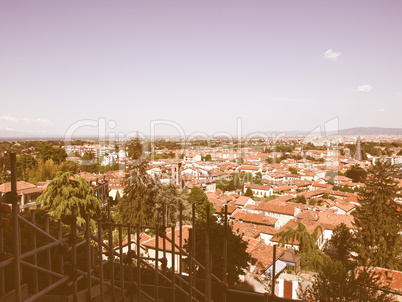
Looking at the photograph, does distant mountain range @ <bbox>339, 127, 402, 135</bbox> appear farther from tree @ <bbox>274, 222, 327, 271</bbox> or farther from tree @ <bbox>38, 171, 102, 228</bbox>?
tree @ <bbox>38, 171, 102, 228</bbox>

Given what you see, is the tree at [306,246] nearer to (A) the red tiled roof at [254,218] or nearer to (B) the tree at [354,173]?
(A) the red tiled roof at [254,218]

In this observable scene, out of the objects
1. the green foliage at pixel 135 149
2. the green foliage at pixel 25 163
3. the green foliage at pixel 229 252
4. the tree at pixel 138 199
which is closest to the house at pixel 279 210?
the tree at pixel 138 199

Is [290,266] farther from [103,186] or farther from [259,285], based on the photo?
[103,186]

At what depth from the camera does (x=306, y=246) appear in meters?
15.7

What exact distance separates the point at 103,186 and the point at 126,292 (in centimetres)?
2325

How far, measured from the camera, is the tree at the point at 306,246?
13.5 m

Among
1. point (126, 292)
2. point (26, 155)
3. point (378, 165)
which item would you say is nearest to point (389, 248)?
point (378, 165)

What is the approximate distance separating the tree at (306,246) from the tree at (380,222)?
2.28 meters

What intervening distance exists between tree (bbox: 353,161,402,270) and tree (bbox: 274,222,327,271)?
2.28 meters

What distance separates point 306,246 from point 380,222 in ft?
13.3

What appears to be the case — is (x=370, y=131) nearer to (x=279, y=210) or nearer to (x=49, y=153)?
(x=279, y=210)

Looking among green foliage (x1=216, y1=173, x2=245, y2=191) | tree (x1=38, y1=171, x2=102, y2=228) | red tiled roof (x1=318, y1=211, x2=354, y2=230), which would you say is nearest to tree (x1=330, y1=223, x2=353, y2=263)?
red tiled roof (x1=318, y1=211, x2=354, y2=230)

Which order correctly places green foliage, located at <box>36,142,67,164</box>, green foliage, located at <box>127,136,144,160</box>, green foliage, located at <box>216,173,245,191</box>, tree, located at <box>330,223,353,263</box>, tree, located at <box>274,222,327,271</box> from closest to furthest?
tree, located at <box>274,222,327,271</box> → green foliage, located at <box>127,136,144,160</box> → tree, located at <box>330,223,353,263</box> → green foliage, located at <box>36,142,67,164</box> → green foliage, located at <box>216,173,245,191</box>

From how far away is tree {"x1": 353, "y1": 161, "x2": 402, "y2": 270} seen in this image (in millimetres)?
13742
